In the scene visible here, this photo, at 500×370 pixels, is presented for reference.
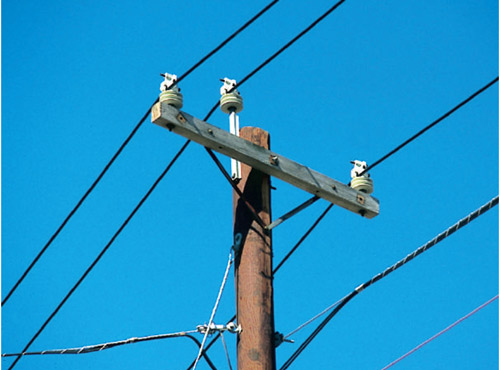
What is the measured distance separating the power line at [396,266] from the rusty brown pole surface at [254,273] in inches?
16.3

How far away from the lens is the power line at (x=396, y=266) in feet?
25.8

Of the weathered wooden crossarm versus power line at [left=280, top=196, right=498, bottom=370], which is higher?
the weathered wooden crossarm

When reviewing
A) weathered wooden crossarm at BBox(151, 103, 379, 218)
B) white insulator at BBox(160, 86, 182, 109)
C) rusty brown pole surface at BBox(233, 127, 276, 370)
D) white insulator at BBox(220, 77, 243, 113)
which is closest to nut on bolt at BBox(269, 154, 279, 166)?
weathered wooden crossarm at BBox(151, 103, 379, 218)

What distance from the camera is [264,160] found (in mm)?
8648

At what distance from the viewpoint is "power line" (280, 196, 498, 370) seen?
7879 millimetres

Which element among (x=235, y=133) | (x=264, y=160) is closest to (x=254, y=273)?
(x=264, y=160)

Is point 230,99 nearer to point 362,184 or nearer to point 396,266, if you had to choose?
point 362,184

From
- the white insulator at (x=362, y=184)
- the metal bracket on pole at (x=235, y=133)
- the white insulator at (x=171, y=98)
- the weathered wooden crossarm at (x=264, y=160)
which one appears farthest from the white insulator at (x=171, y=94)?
the white insulator at (x=362, y=184)

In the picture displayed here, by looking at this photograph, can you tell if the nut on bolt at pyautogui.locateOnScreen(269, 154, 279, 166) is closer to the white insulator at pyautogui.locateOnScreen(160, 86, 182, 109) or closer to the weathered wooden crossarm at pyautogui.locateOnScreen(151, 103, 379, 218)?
the weathered wooden crossarm at pyautogui.locateOnScreen(151, 103, 379, 218)

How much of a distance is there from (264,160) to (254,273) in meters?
0.99

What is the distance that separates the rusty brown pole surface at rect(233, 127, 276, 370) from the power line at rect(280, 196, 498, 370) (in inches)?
16.3

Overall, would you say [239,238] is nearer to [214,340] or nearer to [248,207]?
[248,207]

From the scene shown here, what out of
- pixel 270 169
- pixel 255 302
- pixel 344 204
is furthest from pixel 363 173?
pixel 255 302

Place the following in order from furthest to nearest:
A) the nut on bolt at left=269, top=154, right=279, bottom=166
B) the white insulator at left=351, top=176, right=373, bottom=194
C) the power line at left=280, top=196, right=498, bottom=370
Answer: the white insulator at left=351, top=176, right=373, bottom=194
the nut on bolt at left=269, top=154, right=279, bottom=166
the power line at left=280, top=196, right=498, bottom=370
